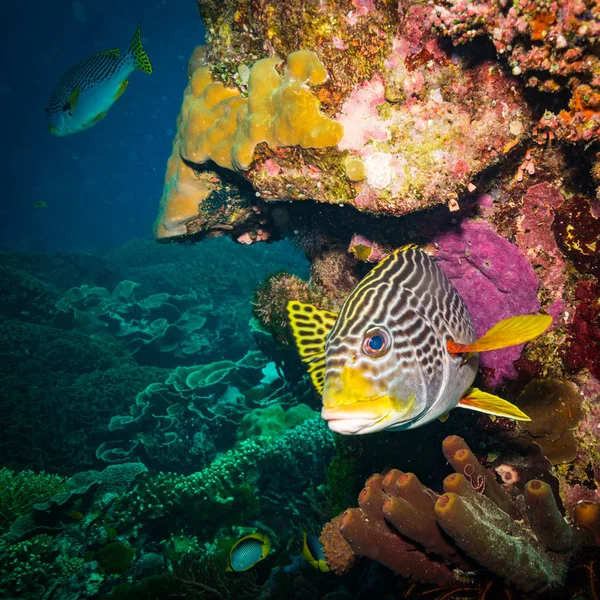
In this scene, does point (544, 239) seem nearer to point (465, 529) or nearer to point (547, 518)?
point (547, 518)

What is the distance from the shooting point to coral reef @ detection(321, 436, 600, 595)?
2182 millimetres

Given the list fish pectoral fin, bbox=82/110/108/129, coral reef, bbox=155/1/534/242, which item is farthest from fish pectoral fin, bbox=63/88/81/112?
Result: coral reef, bbox=155/1/534/242

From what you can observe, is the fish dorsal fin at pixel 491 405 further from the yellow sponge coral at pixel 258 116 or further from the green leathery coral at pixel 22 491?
the green leathery coral at pixel 22 491

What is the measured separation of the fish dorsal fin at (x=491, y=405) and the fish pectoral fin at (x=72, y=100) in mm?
5596

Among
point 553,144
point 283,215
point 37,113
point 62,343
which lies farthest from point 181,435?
point 37,113

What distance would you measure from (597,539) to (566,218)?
226cm

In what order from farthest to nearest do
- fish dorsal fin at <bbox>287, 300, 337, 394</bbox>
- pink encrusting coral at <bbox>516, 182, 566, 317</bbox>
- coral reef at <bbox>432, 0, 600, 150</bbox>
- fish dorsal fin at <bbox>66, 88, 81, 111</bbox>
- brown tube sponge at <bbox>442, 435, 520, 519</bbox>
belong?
fish dorsal fin at <bbox>66, 88, 81, 111</bbox>, pink encrusting coral at <bbox>516, 182, 566, 317</bbox>, brown tube sponge at <bbox>442, 435, 520, 519</bbox>, fish dorsal fin at <bbox>287, 300, 337, 394</bbox>, coral reef at <bbox>432, 0, 600, 150</bbox>

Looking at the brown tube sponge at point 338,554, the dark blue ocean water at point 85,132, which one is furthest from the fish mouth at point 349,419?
the dark blue ocean water at point 85,132

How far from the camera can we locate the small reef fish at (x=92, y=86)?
15.0 feet

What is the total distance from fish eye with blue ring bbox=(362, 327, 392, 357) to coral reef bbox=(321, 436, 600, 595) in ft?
3.19

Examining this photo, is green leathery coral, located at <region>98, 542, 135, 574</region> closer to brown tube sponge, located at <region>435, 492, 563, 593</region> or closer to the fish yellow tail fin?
brown tube sponge, located at <region>435, 492, 563, 593</region>

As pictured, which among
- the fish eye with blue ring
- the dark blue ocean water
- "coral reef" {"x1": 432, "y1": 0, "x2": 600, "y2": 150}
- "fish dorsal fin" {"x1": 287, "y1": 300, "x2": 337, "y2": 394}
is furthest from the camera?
the dark blue ocean water

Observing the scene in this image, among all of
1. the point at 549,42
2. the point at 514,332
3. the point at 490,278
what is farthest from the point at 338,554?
the point at 549,42

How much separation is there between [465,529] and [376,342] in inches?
47.6
